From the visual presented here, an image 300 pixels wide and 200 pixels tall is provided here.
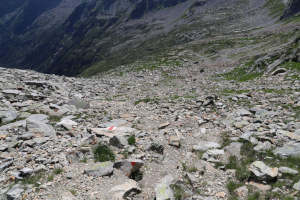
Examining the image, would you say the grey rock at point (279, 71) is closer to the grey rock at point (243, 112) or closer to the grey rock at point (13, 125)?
the grey rock at point (243, 112)

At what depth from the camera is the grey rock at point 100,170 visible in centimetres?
839

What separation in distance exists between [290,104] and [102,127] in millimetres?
15425

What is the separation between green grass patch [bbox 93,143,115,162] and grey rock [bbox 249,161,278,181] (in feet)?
21.8

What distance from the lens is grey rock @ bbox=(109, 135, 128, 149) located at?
10768 millimetres

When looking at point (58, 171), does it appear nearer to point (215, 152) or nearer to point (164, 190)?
point (164, 190)

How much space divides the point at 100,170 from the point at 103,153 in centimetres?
140

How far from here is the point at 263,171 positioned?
7953 mm

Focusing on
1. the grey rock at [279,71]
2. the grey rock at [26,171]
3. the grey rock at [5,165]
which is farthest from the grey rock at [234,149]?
the grey rock at [279,71]

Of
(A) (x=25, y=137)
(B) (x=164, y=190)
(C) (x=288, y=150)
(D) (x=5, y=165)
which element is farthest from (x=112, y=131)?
(C) (x=288, y=150)

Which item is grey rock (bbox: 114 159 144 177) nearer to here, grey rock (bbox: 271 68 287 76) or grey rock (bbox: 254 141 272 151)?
grey rock (bbox: 254 141 272 151)

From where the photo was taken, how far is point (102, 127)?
13539 mm

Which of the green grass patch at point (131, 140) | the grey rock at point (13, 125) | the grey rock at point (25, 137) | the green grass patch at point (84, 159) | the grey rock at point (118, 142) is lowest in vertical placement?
the green grass patch at point (131, 140)

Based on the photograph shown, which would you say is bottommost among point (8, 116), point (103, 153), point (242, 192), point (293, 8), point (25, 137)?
point (242, 192)

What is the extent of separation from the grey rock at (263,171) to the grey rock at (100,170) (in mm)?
6330
